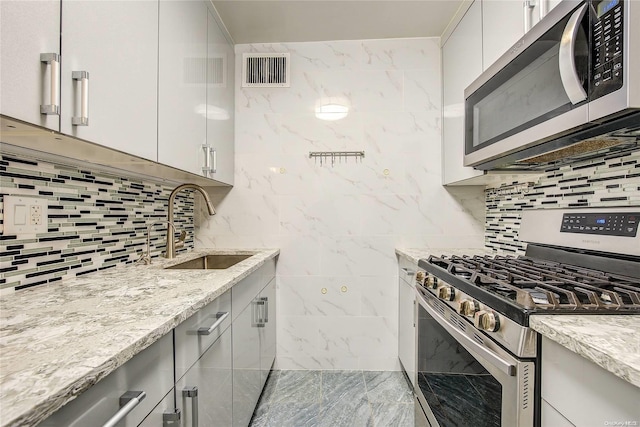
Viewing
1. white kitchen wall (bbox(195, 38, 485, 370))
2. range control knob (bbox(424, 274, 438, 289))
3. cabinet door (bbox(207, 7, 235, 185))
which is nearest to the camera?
range control knob (bbox(424, 274, 438, 289))

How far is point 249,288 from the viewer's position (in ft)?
5.05

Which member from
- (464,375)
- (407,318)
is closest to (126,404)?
(464,375)

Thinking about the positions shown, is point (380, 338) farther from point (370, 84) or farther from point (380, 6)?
point (380, 6)

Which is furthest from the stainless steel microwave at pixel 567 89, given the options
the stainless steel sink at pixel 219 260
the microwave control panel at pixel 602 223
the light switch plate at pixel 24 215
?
the light switch plate at pixel 24 215

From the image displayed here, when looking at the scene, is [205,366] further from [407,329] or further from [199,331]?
[407,329]

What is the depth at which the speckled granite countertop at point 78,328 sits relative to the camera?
0.43 meters

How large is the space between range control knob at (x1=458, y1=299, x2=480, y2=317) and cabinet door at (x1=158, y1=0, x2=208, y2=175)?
4.02ft

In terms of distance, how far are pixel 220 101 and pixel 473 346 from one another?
1846mm

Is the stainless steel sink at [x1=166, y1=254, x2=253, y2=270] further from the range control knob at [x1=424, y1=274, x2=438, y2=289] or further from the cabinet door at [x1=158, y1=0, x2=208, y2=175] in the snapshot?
the range control knob at [x1=424, y1=274, x2=438, y2=289]

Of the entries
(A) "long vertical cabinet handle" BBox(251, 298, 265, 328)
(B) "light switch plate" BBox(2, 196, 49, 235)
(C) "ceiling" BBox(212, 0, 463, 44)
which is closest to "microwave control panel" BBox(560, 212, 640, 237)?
(C) "ceiling" BBox(212, 0, 463, 44)

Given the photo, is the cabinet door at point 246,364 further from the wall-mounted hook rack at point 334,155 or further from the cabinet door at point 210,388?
the wall-mounted hook rack at point 334,155

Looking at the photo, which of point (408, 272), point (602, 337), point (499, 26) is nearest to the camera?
point (602, 337)

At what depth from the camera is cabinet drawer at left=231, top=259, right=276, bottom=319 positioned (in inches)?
51.6

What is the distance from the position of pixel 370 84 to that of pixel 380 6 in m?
0.49
